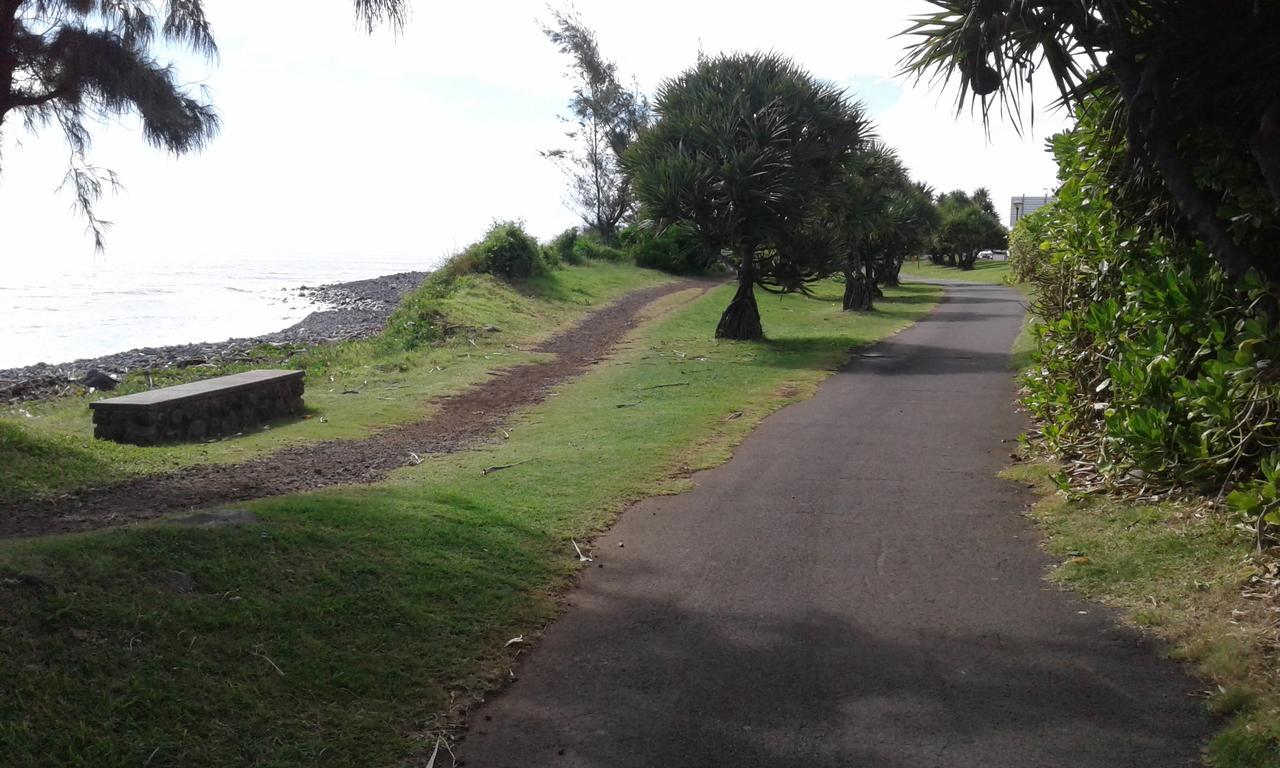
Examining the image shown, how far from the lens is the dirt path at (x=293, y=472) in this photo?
7547mm

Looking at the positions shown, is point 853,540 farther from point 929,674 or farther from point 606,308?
point 606,308

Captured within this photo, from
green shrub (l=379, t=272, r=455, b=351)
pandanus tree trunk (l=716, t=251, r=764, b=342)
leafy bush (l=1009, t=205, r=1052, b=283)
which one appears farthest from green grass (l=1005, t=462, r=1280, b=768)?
green shrub (l=379, t=272, r=455, b=351)

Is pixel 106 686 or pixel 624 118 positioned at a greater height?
pixel 624 118

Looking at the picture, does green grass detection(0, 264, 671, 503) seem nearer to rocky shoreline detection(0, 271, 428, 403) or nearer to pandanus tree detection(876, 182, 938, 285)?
rocky shoreline detection(0, 271, 428, 403)

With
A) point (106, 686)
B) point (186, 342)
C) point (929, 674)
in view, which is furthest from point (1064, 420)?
point (186, 342)

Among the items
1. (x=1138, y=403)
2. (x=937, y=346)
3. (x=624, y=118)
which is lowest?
(x=937, y=346)

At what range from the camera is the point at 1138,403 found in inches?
300

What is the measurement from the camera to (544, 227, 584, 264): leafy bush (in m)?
40.3

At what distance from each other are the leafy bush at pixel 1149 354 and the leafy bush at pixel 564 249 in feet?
102

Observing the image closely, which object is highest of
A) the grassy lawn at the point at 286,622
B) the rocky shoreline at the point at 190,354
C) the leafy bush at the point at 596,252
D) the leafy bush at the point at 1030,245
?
the leafy bush at the point at 1030,245

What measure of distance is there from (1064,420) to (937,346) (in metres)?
13.4

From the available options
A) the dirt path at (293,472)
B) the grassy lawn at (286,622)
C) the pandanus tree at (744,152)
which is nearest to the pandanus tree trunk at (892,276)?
the pandanus tree at (744,152)

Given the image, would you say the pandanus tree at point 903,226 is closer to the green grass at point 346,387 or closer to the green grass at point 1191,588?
the green grass at point 346,387

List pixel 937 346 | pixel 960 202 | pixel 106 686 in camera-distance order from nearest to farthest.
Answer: pixel 106 686 → pixel 937 346 → pixel 960 202
